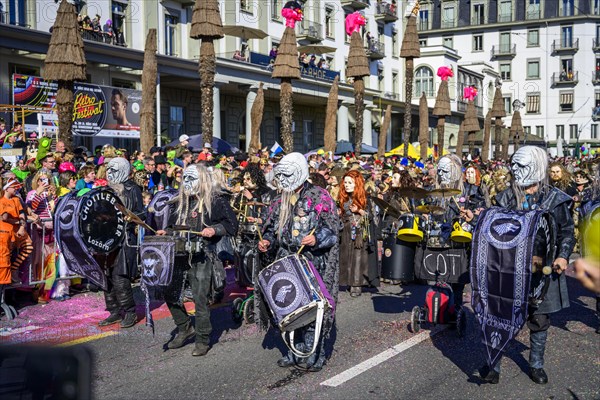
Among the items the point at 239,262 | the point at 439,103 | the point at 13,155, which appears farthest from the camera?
the point at 439,103

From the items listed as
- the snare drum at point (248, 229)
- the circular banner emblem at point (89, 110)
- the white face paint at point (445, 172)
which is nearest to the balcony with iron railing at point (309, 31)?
the circular banner emblem at point (89, 110)

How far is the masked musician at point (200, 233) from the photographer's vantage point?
656cm

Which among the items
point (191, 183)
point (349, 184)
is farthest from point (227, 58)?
point (191, 183)

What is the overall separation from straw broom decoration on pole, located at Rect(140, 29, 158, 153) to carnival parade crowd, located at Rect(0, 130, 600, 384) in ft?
24.8

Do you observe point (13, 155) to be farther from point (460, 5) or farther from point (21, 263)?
point (460, 5)

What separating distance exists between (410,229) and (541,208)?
148 centimetres

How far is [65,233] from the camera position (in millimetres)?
7348

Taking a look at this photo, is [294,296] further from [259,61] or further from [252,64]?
[259,61]

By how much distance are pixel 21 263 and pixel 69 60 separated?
279 inches

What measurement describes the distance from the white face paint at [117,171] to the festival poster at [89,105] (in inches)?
464

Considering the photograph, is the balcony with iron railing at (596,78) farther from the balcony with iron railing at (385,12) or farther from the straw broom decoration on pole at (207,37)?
the straw broom decoration on pole at (207,37)

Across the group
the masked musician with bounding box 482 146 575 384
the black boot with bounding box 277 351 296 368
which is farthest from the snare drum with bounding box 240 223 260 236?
the masked musician with bounding box 482 146 575 384

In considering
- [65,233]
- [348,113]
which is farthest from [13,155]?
[348,113]

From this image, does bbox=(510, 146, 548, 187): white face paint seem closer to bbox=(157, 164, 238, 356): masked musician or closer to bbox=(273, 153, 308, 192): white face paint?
bbox=(273, 153, 308, 192): white face paint
